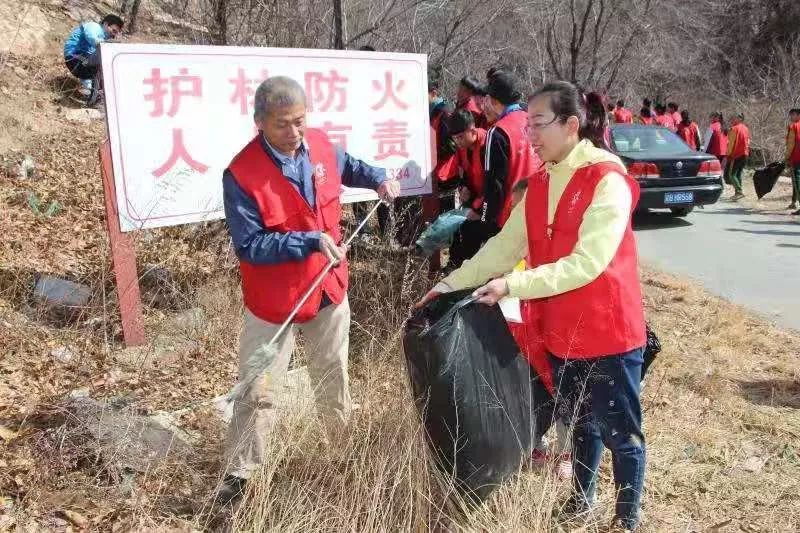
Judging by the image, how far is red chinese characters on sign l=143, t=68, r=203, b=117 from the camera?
13.0 ft

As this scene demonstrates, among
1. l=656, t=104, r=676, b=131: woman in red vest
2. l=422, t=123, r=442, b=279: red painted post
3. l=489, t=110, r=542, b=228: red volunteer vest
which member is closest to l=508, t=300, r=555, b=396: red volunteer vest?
l=489, t=110, r=542, b=228: red volunteer vest

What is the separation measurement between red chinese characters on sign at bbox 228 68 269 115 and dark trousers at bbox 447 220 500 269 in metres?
1.66

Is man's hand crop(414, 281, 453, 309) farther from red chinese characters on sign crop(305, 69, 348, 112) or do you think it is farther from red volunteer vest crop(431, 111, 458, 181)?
red volunteer vest crop(431, 111, 458, 181)

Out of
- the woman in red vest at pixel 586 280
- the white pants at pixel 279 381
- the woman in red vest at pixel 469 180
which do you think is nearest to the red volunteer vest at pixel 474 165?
the woman in red vest at pixel 469 180

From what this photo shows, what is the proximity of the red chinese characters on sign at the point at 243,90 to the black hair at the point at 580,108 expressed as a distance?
2498 mm

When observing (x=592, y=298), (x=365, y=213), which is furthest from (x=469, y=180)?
(x=592, y=298)

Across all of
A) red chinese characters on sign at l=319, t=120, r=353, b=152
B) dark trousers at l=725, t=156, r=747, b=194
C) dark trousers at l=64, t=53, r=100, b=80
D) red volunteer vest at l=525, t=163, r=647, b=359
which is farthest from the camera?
dark trousers at l=725, t=156, r=747, b=194

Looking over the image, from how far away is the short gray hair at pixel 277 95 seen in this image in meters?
2.55

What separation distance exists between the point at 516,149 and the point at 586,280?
1.98 m

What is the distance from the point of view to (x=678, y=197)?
9.87m

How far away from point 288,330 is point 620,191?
1.45m

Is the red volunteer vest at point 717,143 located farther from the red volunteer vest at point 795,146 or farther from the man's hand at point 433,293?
the man's hand at point 433,293

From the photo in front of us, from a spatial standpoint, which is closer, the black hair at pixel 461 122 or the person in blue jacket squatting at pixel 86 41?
the black hair at pixel 461 122

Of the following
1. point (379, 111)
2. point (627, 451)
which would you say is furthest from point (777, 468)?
point (379, 111)
